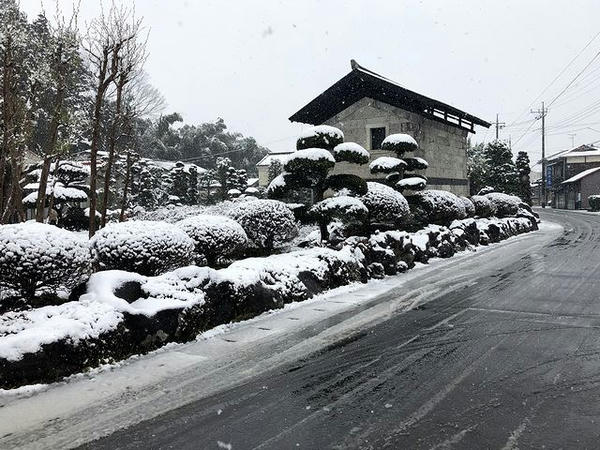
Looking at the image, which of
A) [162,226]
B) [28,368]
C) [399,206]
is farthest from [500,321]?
[399,206]

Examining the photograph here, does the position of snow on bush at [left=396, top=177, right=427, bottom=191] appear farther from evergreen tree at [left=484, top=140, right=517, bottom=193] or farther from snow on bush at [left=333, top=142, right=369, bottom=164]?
evergreen tree at [left=484, top=140, right=517, bottom=193]

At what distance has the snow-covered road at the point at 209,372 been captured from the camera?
11.5 ft

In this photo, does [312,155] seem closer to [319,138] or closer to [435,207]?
[319,138]

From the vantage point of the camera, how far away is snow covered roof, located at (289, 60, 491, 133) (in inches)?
773

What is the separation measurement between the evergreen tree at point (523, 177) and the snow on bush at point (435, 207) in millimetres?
19547

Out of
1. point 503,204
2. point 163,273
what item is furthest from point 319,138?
point 503,204

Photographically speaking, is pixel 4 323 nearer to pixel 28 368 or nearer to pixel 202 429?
pixel 28 368

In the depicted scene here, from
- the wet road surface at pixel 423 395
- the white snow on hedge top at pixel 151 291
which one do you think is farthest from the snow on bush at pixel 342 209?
the white snow on hedge top at pixel 151 291

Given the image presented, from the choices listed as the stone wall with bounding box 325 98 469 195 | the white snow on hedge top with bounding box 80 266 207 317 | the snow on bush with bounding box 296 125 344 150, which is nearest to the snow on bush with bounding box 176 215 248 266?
the white snow on hedge top with bounding box 80 266 207 317

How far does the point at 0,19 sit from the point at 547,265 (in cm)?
1438

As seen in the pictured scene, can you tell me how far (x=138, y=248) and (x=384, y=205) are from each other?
27.9 feet

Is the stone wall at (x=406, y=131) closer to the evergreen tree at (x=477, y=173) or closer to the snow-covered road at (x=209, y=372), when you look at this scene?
the evergreen tree at (x=477, y=173)

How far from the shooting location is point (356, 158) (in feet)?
43.7

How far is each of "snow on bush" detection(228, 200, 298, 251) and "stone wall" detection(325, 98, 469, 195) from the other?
1060 centimetres
